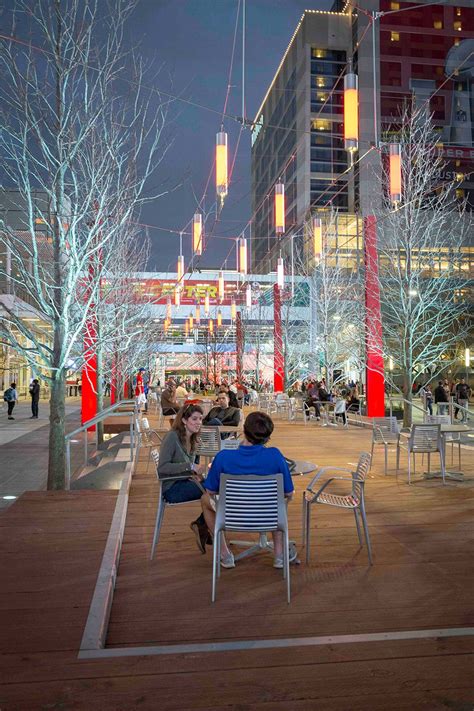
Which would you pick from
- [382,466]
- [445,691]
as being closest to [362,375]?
[382,466]

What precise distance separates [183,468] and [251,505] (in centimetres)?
127

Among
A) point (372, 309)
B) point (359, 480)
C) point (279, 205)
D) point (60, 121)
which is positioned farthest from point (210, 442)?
point (372, 309)

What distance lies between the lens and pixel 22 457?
14578 millimetres

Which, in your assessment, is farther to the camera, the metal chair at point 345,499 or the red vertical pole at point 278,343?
the red vertical pole at point 278,343

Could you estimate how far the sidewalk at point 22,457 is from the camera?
1116 centimetres

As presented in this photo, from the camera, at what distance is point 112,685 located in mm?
2799

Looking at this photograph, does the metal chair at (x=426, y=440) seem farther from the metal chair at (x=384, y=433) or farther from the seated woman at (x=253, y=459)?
the seated woman at (x=253, y=459)

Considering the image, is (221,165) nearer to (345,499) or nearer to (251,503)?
(345,499)

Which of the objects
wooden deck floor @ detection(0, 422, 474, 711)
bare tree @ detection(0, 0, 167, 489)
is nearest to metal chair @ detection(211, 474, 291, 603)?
wooden deck floor @ detection(0, 422, 474, 711)

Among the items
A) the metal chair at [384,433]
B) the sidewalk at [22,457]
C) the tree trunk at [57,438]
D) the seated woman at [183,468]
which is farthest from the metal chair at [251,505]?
the sidewalk at [22,457]

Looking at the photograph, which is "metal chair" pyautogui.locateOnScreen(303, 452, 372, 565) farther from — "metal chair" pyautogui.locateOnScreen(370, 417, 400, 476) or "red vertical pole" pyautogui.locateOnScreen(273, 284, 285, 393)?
"red vertical pole" pyautogui.locateOnScreen(273, 284, 285, 393)

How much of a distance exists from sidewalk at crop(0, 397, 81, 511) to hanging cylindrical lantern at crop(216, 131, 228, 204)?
5.99 m

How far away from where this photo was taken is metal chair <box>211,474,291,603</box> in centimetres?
404

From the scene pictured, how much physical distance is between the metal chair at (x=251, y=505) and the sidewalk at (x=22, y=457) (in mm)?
6553
